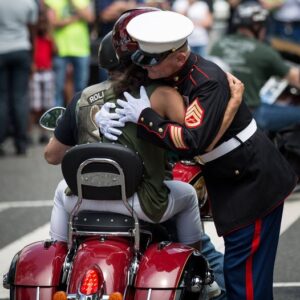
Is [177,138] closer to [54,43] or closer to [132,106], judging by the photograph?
[132,106]

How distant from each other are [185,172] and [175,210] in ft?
2.12

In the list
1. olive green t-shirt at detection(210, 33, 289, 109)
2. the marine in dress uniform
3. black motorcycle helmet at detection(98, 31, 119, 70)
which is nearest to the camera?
the marine in dress uniform

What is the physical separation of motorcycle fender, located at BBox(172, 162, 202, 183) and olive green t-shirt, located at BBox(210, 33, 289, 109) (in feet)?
13.8

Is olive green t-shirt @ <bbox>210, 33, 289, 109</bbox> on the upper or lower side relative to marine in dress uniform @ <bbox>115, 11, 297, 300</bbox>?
lower

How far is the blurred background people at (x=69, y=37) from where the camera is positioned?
13867mm

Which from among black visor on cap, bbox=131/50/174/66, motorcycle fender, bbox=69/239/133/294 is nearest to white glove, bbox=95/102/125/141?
black visor on cap, bbox=131/50/174/66

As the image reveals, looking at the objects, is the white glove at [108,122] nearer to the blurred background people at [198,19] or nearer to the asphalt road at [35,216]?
the asphalt road at [35,216]

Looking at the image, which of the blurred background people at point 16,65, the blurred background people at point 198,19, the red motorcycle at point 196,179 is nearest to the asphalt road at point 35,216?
the blurred background people at point 16,65

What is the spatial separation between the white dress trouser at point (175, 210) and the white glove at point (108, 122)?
0.29m

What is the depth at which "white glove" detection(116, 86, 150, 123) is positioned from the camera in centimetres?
499

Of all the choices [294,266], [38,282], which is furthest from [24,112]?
[38,282]

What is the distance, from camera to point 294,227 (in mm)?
8609

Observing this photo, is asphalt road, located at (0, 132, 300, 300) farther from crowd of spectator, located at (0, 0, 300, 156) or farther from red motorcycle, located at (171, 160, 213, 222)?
red motorcycle, located at (171, 160, 213, 222)

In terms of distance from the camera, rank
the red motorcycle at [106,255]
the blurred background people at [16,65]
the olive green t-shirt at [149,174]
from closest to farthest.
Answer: the red motorcycle at [106,255] → the olive green t-shirt at [149,174] → the blurred background people at [16,65]
